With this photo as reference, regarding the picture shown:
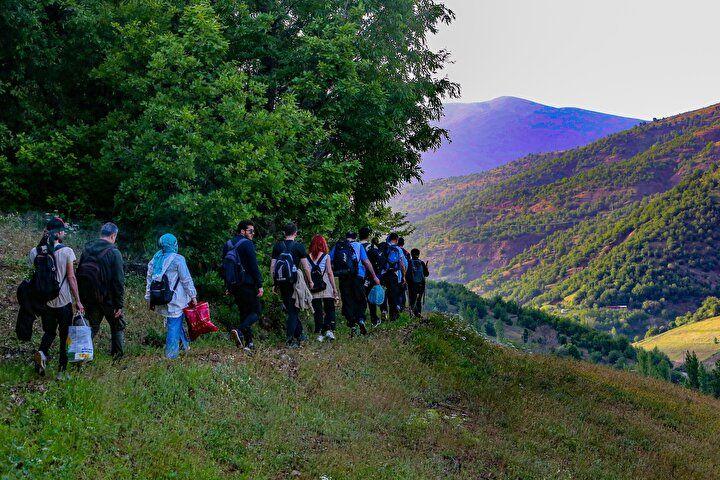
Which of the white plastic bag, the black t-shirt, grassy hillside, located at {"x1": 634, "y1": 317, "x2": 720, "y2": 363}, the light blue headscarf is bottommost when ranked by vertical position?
grassy hillside, located at {"x1": 634, "y1": 317, "x2": 720, "y2": 363}

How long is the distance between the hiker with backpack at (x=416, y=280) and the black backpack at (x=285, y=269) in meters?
A: 6.52

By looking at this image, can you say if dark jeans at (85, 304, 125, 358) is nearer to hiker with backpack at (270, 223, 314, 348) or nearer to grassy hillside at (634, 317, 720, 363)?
hiker with backpack at (270, 223, 314, 348)

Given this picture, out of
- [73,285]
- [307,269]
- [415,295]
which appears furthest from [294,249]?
[415,295]

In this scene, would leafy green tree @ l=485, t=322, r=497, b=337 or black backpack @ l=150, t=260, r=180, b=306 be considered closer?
black backpack @ l=150, t=260, r=180, b=306

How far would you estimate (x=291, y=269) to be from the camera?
11.9 m

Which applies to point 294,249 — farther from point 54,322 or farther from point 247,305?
point 54,322

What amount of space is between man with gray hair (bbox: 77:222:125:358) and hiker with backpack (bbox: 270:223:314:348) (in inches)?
131

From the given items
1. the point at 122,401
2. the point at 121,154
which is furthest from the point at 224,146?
the point at 122,401

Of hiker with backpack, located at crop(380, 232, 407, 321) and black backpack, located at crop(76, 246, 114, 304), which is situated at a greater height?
black backpack, located at crop(76, 246, 114, 304)

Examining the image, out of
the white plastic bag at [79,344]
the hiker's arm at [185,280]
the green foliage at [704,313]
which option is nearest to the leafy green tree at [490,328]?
the green foliage at [704,313]

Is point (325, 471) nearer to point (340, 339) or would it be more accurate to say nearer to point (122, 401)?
point (122, 401)

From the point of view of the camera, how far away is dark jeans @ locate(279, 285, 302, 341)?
12.2 meters

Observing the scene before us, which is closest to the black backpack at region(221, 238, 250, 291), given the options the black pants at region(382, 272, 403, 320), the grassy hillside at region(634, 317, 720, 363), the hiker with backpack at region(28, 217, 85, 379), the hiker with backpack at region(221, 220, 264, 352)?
the hiker with backpack at region(221, 220, 264, 352)

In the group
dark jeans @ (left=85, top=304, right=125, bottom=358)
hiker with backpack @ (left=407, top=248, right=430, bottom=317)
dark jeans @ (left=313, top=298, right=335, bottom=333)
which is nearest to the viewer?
dark jeans @ (left=85, top=304, right=125, bottom=358)
